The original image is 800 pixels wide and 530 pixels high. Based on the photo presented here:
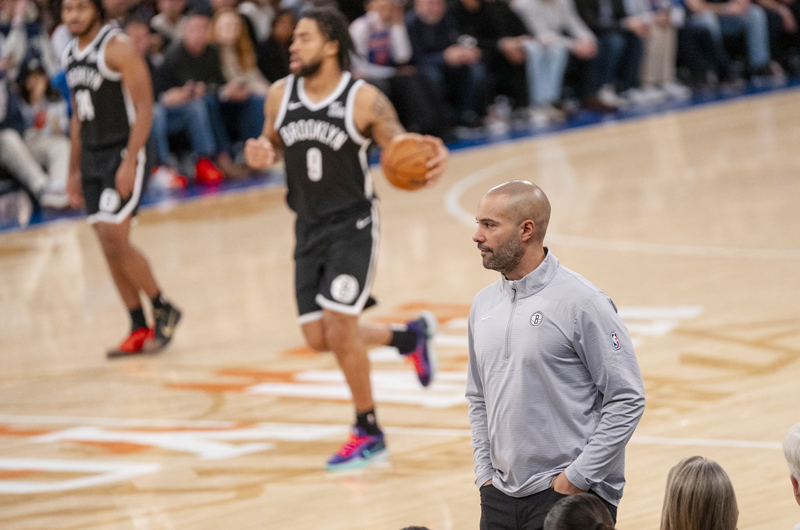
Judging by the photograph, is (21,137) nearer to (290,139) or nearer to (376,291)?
(376,291)

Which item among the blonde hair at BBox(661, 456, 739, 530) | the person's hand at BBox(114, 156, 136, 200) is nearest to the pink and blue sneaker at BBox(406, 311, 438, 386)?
the person's hand at BBox(114, 156, 136, 200)

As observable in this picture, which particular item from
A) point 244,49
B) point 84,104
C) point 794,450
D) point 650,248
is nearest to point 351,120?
point 84,104

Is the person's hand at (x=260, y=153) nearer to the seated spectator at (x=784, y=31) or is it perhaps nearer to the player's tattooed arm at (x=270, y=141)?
the player's tattooed arm at (x=270, y=141)

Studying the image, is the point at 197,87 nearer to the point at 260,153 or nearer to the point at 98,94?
the point at 98,94

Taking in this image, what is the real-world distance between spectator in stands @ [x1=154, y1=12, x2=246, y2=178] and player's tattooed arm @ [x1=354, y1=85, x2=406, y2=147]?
9.53m

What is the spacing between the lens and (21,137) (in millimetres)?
13680

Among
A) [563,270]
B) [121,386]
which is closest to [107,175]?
[121,386]

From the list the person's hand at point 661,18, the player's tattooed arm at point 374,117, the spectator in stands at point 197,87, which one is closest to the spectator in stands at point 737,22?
the person's hand at point 661,18

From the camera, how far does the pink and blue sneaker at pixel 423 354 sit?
20.9ft

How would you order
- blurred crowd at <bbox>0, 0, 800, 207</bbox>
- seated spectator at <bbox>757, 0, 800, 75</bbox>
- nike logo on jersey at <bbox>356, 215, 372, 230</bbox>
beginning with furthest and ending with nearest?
1. seated spectator at <bbox>757, 0, 800, 75</bbox>
2. blurred crowd at <bbox>0, 0, 800, 207</bbox>
3. nike logo on jersey at <bbox>356, 215, 372, 230</bbox>

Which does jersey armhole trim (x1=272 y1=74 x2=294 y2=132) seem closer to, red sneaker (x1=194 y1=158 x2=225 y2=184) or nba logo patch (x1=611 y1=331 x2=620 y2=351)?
nba logo patch (x1=611 y1=331 x2=620 y2=351)

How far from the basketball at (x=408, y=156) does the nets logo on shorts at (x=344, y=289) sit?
1.85 ft

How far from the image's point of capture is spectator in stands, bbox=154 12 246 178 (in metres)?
14.8

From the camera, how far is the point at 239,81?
15266 millimetres
